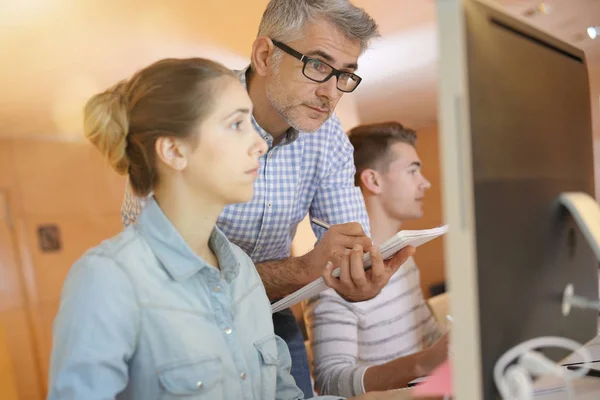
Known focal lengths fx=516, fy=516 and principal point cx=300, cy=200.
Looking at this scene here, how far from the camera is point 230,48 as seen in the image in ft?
7.76

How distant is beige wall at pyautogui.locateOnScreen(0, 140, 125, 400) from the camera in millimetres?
3154

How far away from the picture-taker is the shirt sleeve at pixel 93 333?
21.2 inches

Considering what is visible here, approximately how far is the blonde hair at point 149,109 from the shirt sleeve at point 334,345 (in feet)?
2.17

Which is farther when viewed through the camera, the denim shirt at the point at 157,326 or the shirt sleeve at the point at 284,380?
the shirt sleeve at the point at 284,380

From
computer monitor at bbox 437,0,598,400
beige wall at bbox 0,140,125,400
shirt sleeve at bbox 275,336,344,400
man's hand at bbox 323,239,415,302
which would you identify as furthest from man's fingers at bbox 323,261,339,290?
beige wall at bbox 0,140,125,400

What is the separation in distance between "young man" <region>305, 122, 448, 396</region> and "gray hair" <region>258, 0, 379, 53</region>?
0.59m

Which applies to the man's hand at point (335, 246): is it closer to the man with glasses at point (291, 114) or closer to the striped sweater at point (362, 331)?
the man with glasses at point (291, 114)

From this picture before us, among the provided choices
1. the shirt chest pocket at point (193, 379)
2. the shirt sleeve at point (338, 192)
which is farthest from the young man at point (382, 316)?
the shirt chest pocket at point (193, 379)

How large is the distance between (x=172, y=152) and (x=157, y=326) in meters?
0.22

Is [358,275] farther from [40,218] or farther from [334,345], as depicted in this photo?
[40,218]

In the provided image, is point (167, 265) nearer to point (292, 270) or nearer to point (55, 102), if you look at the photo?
point (292, 270)

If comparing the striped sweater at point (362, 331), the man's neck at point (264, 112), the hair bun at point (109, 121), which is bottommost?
the striped sweater at point (362, 331)

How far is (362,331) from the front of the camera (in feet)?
4.20

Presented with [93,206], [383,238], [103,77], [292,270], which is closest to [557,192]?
[292,270]
